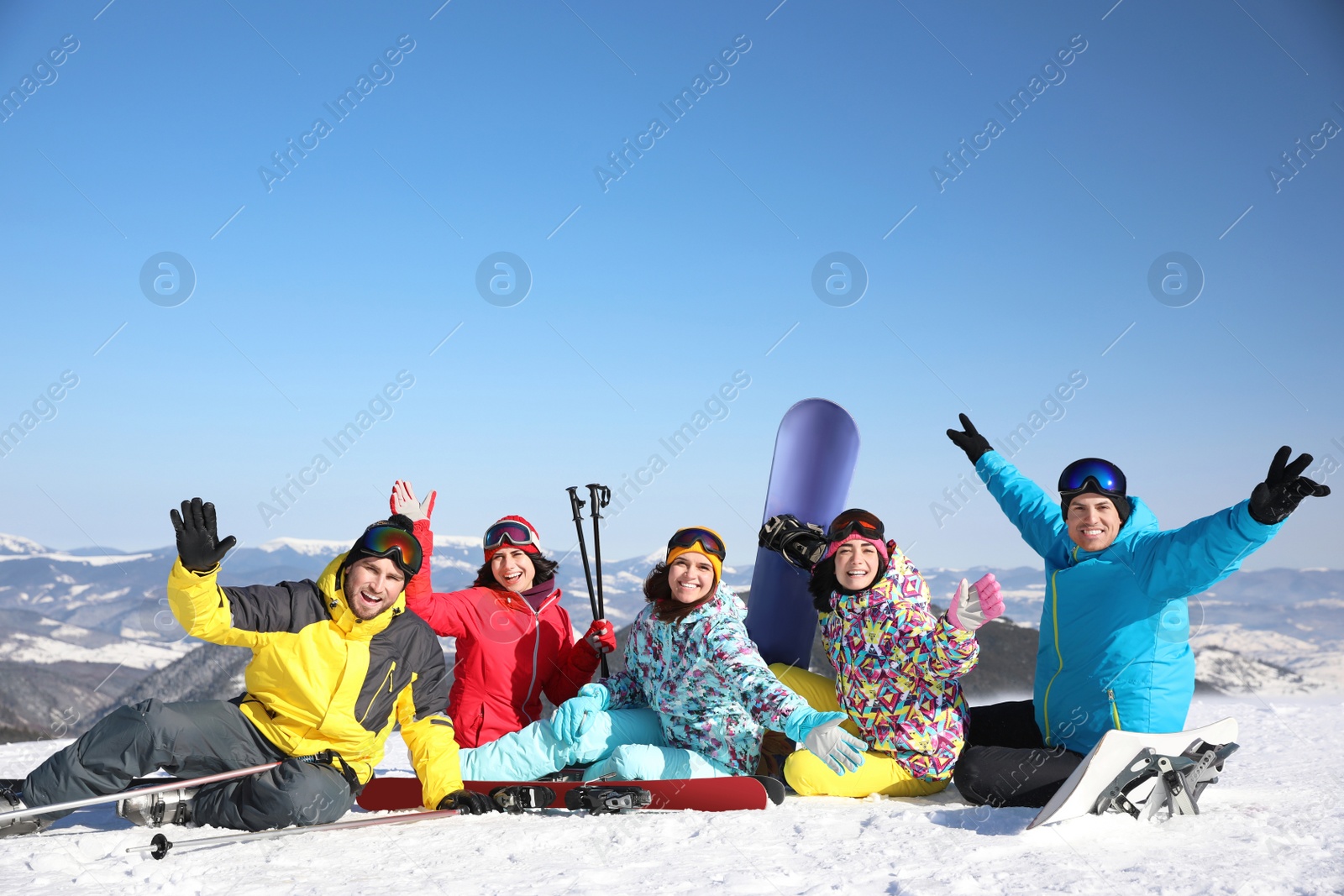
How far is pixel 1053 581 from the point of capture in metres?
3.86

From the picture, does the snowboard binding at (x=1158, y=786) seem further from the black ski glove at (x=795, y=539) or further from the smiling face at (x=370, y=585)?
the smiling face at (x=370, y=585)

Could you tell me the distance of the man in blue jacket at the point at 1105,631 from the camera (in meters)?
3.56

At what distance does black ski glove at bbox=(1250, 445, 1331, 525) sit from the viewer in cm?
322

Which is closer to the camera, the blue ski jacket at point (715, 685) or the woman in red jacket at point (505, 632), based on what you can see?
the blue ski jacket at point (715, 685)

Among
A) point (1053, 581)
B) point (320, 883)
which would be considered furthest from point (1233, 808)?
point (320, 883)

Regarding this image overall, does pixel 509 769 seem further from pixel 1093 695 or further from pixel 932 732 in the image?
pixel 1093 695

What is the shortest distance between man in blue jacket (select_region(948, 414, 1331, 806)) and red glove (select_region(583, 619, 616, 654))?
5.41ft

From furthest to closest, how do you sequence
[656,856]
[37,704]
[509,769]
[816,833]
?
[37,704], [509,769], [816,833], [656,856]

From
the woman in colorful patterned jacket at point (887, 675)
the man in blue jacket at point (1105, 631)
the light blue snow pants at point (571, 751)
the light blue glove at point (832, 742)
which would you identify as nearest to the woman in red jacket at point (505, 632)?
the light blue snow pants at point (571, 751)

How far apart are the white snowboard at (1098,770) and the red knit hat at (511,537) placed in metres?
2.48

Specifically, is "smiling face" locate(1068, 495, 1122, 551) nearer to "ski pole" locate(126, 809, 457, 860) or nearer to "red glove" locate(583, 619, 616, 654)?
"red glove" locate(583, 619, 616, 654)

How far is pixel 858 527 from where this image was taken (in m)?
3.97

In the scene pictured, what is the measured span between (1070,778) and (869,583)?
1.02 meters

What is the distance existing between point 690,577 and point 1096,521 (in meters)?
1.65
